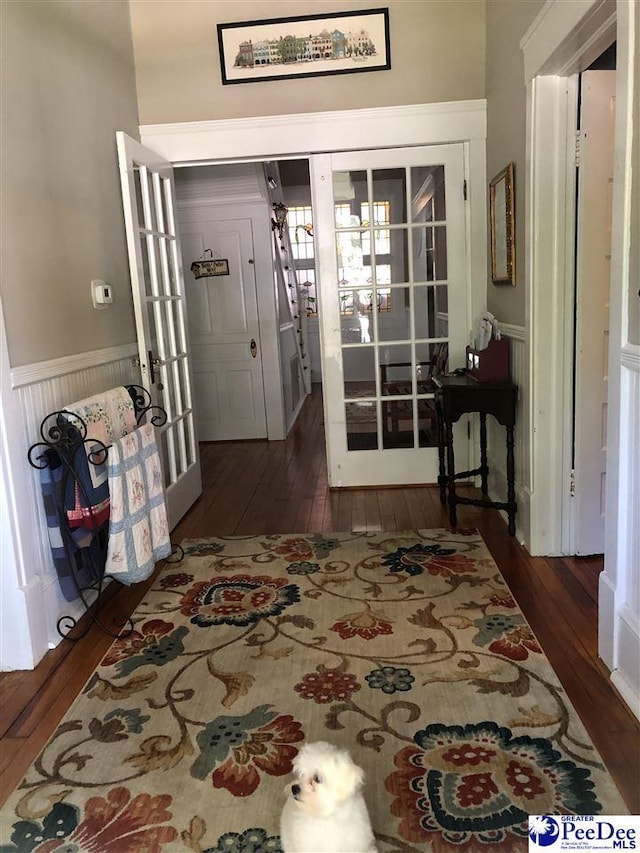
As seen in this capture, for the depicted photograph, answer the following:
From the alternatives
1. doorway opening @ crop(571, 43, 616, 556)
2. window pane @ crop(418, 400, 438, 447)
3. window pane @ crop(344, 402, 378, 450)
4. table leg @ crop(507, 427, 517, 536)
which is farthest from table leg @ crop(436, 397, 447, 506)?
doorway opening @ crop(571, 43, 616, 556)

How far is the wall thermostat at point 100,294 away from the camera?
3.02 metres

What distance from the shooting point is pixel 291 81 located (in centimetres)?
377

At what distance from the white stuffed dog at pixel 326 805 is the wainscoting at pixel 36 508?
1441 millimetres

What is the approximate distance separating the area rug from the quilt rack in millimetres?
253

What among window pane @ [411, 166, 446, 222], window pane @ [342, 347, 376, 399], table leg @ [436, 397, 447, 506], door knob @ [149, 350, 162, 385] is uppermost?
window pane @ [411, 166, 446, 222]

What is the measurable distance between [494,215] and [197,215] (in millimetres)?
2996

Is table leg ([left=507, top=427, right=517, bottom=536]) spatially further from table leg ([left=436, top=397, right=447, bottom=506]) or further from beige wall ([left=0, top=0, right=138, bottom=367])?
beige wall ([left=0, top=0, right=138, bottom=367])

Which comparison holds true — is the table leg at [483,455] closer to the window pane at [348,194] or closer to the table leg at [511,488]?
the table leg at [511,488]

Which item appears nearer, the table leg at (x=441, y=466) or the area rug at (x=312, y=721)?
the area rug at (x=312, y=721)

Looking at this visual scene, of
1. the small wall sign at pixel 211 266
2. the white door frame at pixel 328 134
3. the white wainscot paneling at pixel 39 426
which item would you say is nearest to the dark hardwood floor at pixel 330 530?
the white wainscot paneling at pixel 39 426

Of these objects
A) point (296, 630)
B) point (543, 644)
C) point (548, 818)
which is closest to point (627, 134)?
point (543, 644)

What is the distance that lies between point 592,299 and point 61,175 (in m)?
2.29

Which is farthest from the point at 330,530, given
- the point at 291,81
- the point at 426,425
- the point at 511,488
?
the point at 291,81

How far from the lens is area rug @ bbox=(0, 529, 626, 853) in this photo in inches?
62.4
